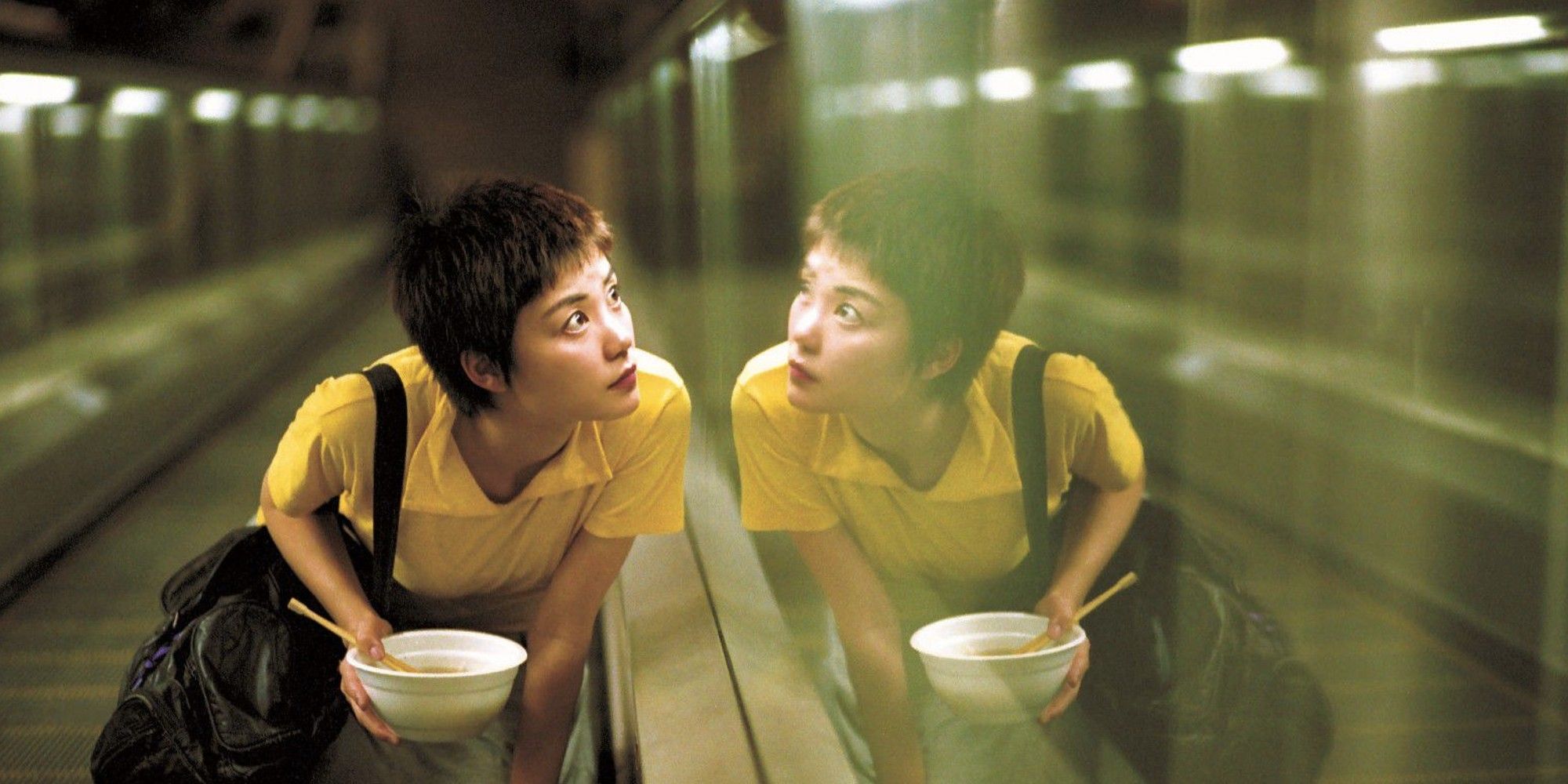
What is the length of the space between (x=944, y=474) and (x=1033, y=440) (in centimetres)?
15

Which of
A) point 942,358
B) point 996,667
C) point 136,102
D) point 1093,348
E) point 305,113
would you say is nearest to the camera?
point 996,667

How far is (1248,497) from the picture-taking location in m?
4.48

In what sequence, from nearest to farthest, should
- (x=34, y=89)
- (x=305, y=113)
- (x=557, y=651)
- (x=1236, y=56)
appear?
(x=557, y=651), (x=1236, y=56), (x=34, y=89), (x=305, y=113)

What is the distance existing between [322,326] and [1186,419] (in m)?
4.14

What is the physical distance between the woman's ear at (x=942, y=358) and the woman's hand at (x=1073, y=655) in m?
0.35

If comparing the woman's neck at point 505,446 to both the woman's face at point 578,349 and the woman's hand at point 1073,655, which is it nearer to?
the woman's face at point 578,349

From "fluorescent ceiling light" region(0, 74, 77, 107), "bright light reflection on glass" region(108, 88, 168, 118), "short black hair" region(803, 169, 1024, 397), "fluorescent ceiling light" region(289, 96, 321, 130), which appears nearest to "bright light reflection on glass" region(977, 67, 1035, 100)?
"short black hair" region(803, 169, 1024, 397)

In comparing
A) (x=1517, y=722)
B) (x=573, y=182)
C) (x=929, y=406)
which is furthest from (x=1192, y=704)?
(x=573, y=182)

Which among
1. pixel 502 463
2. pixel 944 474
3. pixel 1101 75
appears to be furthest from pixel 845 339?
pixel 1101 75

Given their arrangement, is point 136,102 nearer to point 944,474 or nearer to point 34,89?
point 34,89

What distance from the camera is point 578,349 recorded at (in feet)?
6.91

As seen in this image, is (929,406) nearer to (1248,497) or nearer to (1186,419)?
(1248,497)

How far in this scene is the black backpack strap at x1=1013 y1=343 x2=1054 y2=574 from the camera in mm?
2090

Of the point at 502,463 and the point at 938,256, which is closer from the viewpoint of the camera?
the point at 938,256
